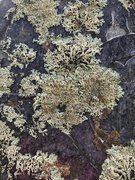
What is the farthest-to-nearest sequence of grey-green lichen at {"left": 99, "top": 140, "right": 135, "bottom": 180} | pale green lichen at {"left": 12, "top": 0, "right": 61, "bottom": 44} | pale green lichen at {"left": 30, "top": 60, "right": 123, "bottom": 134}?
1. pale green lichen at {"left": 12, "top": 0, "right": 61, "bottom": 44}
2. pale green lichen at {"left": 30, "top": 60, "right": 123, "bottom": 134}
3. grey-green lichen at {"left": 99, "top": 140, "right": 135, "bottom": 180}

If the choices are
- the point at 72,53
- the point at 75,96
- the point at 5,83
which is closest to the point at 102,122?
the point at 75,96

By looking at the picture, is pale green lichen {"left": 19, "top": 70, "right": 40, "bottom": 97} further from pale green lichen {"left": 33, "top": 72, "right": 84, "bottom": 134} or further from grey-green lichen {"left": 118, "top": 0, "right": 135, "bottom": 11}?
grey-green lichen {"left": 118, "top": 0, "right": 135, "bottom": 11}

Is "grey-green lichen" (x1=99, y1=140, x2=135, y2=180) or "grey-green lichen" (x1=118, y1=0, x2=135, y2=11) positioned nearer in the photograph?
"grey-green lichen" (x1=99, y1=140, x2=135, y2=180)

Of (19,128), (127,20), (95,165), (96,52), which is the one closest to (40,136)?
(19,128)

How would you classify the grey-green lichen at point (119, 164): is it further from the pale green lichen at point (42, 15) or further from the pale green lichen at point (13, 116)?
→ the pale green lichen at point (42, 15)

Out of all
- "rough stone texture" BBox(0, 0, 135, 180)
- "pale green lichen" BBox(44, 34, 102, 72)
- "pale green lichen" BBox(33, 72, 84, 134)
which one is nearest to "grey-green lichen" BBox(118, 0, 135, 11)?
"rough stone texture" BBox(0, 0, 135, 180)

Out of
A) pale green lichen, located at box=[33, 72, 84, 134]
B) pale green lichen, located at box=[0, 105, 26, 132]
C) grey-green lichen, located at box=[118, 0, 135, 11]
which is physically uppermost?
grey-green lichen, located at box=[118, 0, 135, 11]
